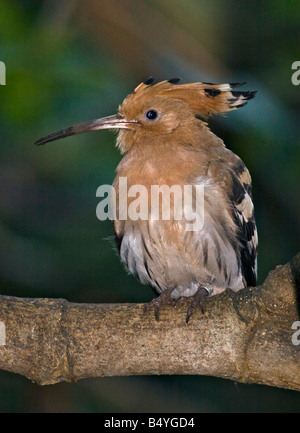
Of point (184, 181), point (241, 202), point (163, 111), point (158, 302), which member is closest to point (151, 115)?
point (163, 111)

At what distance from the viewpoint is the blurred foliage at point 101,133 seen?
2971 mm

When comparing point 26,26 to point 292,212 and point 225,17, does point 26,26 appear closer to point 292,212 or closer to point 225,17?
point 225,17

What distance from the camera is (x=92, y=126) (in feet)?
10.7

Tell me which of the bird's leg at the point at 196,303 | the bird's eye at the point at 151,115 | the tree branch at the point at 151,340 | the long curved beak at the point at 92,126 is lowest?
the tree branch at the point at 151,340

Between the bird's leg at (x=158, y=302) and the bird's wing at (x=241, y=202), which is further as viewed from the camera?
the bird's wing at (x=241, y=202)

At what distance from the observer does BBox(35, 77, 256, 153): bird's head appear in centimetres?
334

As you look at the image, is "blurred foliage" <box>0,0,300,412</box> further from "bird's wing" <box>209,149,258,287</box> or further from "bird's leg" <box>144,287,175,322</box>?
"bird's leg" <box>144,287,175,322</box>

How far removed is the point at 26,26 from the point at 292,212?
126cm

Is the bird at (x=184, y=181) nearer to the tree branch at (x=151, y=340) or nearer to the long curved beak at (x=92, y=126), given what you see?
the long curved beak at (x=92, y=126)

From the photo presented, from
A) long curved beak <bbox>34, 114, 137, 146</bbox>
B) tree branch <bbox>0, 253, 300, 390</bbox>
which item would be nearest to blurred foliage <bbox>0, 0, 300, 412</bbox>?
long curved beak <bbox>34, 114, 137, 146</bbox>

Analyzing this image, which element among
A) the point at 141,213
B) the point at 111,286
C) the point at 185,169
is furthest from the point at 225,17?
the point at 111,286

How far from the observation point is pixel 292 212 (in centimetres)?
335

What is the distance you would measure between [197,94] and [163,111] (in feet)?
0.51

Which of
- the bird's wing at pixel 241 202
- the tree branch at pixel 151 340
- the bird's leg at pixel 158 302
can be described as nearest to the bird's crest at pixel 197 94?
the bird's wing at pixel 241 202
